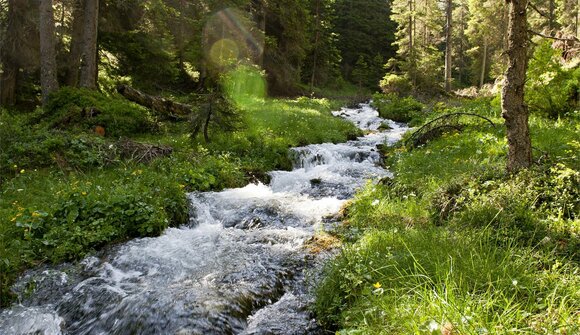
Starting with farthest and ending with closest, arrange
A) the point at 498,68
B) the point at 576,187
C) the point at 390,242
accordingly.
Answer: the point at 498,68 → the point at 576,187 → the point at 390,242

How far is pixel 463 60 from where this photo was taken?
55188 millimetres

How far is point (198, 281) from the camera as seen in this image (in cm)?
507

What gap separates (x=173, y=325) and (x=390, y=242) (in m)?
2.60

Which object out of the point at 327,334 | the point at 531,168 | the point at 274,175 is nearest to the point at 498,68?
the point at 274,175

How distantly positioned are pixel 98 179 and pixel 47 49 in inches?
295

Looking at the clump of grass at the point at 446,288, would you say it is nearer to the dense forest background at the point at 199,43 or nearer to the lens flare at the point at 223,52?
the dense forest background at the point at 199,43

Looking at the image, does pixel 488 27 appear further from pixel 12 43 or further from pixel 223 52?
pixel 12 43

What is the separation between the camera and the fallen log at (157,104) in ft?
43.5

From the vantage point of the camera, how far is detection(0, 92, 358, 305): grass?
5.88m

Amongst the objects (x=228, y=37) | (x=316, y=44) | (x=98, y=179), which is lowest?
(x=98, y=179)

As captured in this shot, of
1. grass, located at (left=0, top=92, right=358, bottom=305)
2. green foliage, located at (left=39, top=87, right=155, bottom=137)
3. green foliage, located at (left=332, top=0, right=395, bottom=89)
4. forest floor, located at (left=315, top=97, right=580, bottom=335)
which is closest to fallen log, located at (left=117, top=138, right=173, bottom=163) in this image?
grass, located at (left=0, top=92, right=358, bottom=305)

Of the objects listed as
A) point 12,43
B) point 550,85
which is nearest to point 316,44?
point 12,43

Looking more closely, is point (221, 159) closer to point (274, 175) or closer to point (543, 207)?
point (274, 175)

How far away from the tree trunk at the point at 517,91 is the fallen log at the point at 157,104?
9.92m
